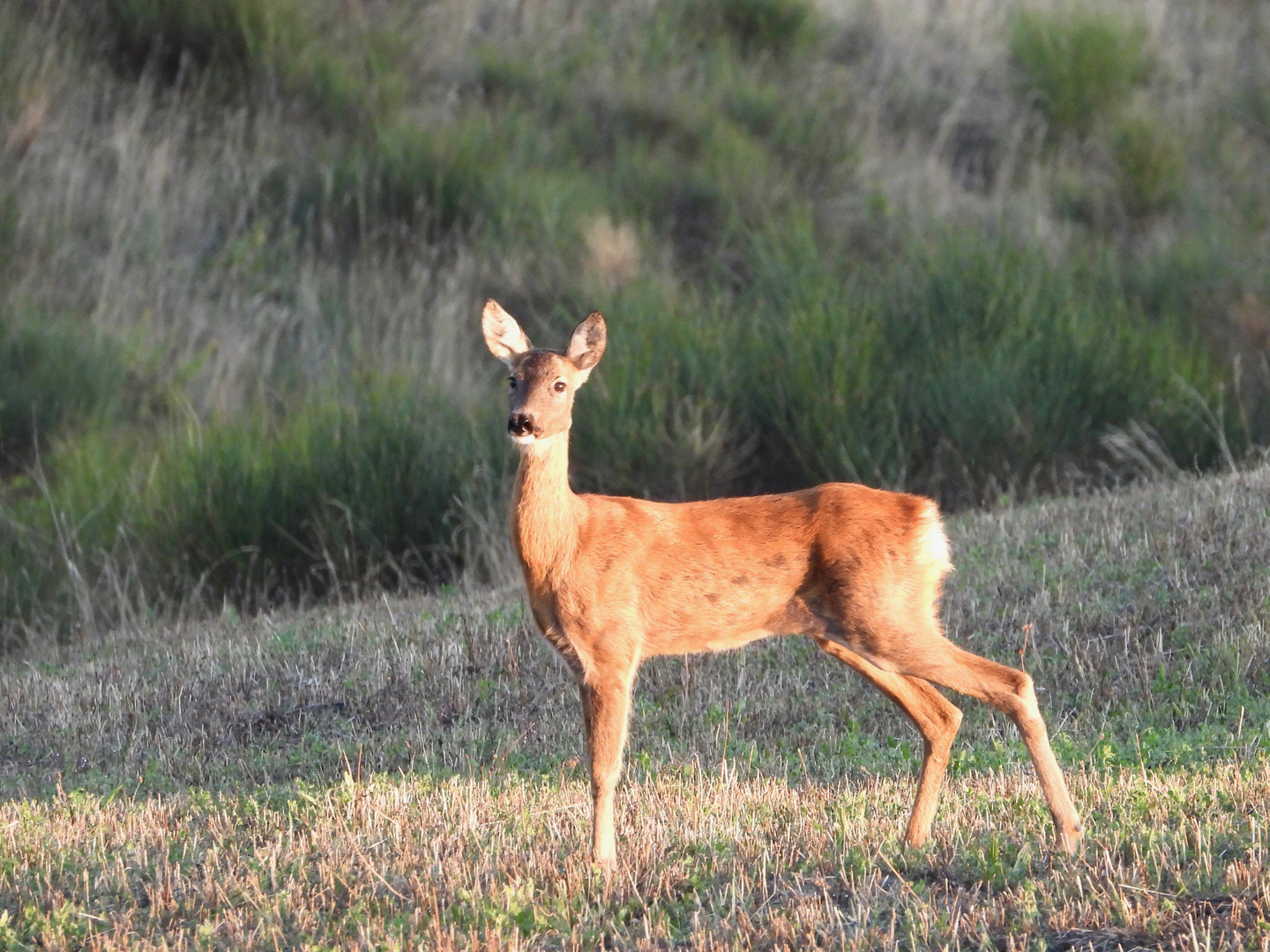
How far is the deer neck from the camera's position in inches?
232

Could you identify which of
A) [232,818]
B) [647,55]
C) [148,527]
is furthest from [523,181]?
[232,818]

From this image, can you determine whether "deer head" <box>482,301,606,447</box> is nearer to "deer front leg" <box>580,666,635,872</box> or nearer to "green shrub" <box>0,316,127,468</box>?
"deer front leg" <box>580,666,635,872</box>

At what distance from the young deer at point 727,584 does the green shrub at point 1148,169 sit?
49.4 ft

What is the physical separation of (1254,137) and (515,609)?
15.0m

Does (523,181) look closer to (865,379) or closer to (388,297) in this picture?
(388,297)

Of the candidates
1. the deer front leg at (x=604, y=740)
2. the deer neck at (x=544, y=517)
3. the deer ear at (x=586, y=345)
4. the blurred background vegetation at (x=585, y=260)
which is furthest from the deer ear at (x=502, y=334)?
the blurred background vegetation at (x=585, y=260)

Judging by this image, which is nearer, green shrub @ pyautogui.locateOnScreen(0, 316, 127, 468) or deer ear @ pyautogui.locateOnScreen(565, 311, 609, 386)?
deer ear @ pyautogui.locateOnScreen(565, 311, 609, 386)

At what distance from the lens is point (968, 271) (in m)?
14.5

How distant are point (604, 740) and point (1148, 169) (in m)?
16.6

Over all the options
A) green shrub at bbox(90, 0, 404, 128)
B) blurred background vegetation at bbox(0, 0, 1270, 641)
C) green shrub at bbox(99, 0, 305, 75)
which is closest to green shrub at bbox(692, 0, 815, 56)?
blurred background vegetation at bbox(0, 0, 1270, 641)

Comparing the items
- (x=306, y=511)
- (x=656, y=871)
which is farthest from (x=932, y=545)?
(x=306, y=511)

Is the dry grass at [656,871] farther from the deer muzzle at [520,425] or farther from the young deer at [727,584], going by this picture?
the deer muzzle at [520,425]

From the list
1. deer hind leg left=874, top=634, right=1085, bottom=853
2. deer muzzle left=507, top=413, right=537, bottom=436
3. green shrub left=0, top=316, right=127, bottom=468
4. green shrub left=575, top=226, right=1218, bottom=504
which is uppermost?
deer muzzle left=507, top=413, right=537, bottom=436

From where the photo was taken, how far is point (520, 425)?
5.85m
